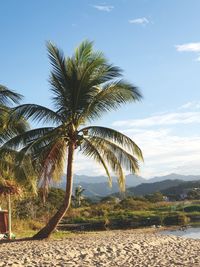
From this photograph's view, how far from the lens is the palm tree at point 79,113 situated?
1923 centimetres

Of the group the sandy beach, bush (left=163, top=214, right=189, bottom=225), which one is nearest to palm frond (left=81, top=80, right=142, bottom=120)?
the sandy beach

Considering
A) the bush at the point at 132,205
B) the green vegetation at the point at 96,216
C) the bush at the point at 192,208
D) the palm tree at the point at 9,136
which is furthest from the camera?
the bush at the point at 132,205

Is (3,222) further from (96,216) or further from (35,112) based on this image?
(96,216)

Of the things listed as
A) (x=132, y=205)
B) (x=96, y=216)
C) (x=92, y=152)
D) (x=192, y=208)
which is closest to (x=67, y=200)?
(x=92, y=152)

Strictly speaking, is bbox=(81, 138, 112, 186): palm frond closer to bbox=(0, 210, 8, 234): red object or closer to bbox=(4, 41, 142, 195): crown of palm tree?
bbox=(4, 41, 142, 195): crown of palm tree

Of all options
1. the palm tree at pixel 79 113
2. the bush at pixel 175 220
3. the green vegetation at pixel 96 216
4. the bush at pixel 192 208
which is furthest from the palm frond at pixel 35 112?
the bush at pixel 192 208

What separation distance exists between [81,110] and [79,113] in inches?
5.9

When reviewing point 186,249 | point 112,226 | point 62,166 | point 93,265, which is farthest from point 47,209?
point 93,265

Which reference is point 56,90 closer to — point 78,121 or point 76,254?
point 78,121

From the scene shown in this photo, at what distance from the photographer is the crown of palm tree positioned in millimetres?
19203

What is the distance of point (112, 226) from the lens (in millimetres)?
41594

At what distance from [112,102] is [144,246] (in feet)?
19.6

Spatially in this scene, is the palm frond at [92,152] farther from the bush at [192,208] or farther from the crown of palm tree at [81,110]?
the bush at [192,208]

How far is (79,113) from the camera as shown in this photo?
64.6ft
